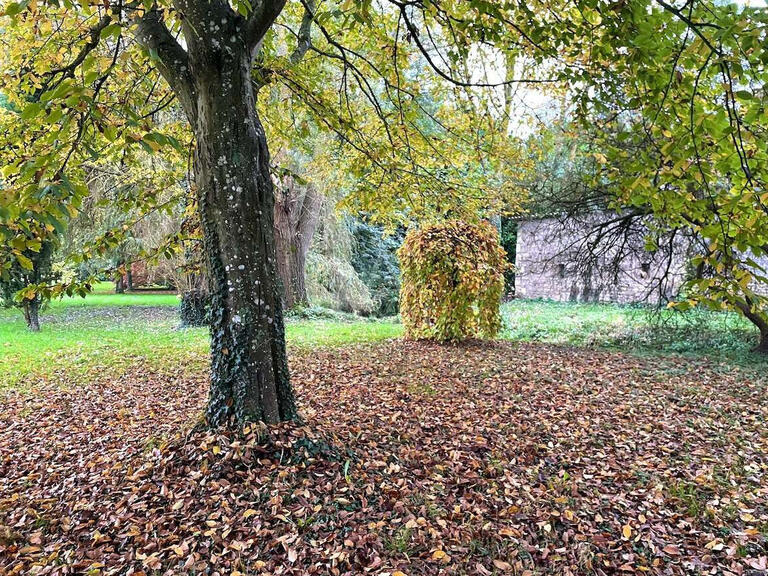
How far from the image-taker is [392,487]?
303 centimetres

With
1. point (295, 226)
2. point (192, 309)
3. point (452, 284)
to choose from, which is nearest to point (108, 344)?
point (192, 309)

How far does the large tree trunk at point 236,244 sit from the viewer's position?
3012mm

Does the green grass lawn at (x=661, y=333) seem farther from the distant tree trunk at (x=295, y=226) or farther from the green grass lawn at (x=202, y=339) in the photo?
the distant tree trunk at (x=295, y=226)

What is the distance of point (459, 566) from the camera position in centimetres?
237

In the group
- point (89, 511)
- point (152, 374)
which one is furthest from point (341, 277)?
point (89, 511)

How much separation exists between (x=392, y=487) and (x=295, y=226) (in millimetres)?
11123

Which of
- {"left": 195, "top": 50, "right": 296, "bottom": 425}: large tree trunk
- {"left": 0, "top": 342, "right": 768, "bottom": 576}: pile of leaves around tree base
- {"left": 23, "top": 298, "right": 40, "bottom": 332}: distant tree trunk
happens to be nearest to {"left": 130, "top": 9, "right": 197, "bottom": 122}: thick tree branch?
{"left": 195, "top": 50, "right": 296, "bottom": 425}: large tree trunk

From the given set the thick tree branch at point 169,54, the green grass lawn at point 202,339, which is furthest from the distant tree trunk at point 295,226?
the thick tree branch at point 169,54

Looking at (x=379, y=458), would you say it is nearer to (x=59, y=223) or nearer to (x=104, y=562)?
(x=104, y=562)

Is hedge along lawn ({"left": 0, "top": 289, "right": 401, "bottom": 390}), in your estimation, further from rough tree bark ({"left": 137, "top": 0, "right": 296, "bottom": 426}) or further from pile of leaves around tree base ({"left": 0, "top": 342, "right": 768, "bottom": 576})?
rough tree bark ({"left": 137, "top": 0, "right": 296, "bottom": 426})

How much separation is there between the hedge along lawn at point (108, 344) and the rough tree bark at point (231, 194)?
369cm

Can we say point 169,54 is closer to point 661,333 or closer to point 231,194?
point 231,194

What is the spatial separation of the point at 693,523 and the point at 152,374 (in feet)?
19.6

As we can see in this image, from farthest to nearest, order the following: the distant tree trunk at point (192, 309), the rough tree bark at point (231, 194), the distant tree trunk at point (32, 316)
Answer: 1. the distant tree trunk at point (192, 309)
2. the distant tree trunk at point (32, 316)
3. the rough tree bark at point (231, 194)
